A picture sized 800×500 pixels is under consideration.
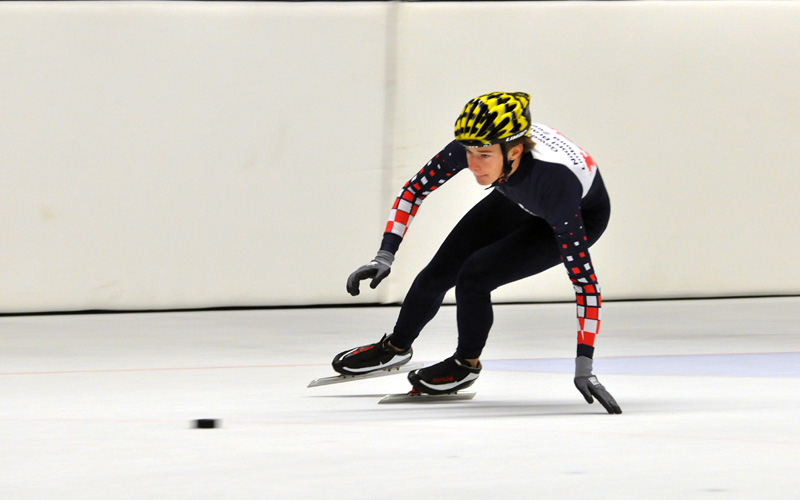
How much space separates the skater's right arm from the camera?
4195mm

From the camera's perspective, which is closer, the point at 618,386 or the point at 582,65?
the point at 618,386

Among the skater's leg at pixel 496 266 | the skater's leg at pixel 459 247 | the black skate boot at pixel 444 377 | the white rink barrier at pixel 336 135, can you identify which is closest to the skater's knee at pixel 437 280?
the skater's leg at pixel 459 247

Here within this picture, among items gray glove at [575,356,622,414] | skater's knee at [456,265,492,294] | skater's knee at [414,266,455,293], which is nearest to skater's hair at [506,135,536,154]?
skater's knee at [456,265,492,294]

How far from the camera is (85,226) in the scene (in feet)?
23.3

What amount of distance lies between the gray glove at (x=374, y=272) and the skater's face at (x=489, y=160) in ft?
1.53

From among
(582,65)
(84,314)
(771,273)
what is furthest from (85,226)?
(771,273)

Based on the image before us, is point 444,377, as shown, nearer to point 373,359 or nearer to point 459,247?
point 373,359

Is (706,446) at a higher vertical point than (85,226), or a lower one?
lower

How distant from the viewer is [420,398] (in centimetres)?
442

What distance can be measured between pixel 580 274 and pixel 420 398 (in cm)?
83

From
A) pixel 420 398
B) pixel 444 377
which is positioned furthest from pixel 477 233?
pixel 420 398

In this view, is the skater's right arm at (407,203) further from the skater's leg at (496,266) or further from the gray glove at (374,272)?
the skater's leg at (496,266)

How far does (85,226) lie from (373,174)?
5.67 feet

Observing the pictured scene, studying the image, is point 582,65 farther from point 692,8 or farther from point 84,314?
point 84,314
